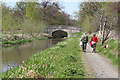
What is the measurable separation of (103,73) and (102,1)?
11.1m

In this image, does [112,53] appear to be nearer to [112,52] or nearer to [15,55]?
[112,52]

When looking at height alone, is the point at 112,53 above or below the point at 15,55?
above

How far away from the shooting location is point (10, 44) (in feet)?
89.1

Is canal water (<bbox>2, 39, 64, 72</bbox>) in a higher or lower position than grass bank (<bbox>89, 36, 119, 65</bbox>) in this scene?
lower

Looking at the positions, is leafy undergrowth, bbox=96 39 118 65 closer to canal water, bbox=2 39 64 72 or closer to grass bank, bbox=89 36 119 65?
grass bank, bbox=89 36 119 65

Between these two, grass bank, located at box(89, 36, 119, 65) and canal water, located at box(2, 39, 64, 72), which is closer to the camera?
grass bank, located at box(89, 36, 119, 65)

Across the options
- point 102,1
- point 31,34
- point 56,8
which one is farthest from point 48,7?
point 102,1

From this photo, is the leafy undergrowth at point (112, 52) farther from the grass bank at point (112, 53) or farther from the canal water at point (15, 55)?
the canal water at point (15, 55)

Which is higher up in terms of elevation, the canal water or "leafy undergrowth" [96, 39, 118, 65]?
"leafy undergrowth" [96, 39, 118, 65]

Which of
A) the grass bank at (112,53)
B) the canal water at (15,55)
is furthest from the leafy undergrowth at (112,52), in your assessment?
the canal water at (15,55)

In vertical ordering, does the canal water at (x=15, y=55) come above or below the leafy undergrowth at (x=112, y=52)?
below

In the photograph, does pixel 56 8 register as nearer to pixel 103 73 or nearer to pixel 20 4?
pixel 20 4

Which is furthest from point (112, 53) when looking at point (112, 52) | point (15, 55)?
point (15, 55)

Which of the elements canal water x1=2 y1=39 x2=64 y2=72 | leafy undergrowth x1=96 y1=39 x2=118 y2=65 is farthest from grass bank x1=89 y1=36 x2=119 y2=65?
canal water x1=2 y1=39 x2=64 y2=72
